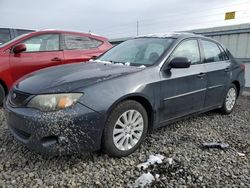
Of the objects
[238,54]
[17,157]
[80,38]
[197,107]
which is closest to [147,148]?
[197,107]

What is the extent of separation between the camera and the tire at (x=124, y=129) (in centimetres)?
279

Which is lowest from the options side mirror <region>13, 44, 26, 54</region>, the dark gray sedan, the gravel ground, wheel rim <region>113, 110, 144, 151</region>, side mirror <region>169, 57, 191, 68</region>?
the gravel ground

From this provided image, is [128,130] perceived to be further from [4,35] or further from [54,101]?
[4,35]

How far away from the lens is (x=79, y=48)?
578cm

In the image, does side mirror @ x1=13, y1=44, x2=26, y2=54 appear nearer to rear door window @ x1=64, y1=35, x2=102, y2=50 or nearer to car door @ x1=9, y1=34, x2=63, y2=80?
car door @ x1=9, y1=34, x2=63, y2=80

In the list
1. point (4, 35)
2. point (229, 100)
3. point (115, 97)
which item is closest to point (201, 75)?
point (229, 100)

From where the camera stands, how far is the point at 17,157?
2.92m

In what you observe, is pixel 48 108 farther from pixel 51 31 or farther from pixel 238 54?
pixel 238 54

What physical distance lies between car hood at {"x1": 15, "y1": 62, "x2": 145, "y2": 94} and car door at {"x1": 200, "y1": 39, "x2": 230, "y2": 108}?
1.60m

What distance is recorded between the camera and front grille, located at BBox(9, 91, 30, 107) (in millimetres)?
2722

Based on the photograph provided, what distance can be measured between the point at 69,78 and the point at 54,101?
0.40 m

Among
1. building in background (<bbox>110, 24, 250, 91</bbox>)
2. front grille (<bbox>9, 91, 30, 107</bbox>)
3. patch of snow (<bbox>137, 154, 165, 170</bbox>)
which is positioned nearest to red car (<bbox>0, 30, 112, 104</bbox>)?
front grille (<bbox>9, 91, 30, 107</bbox>)

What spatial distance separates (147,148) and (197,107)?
1.23m

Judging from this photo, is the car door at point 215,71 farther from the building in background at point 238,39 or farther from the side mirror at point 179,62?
the building in background at point 238,39
